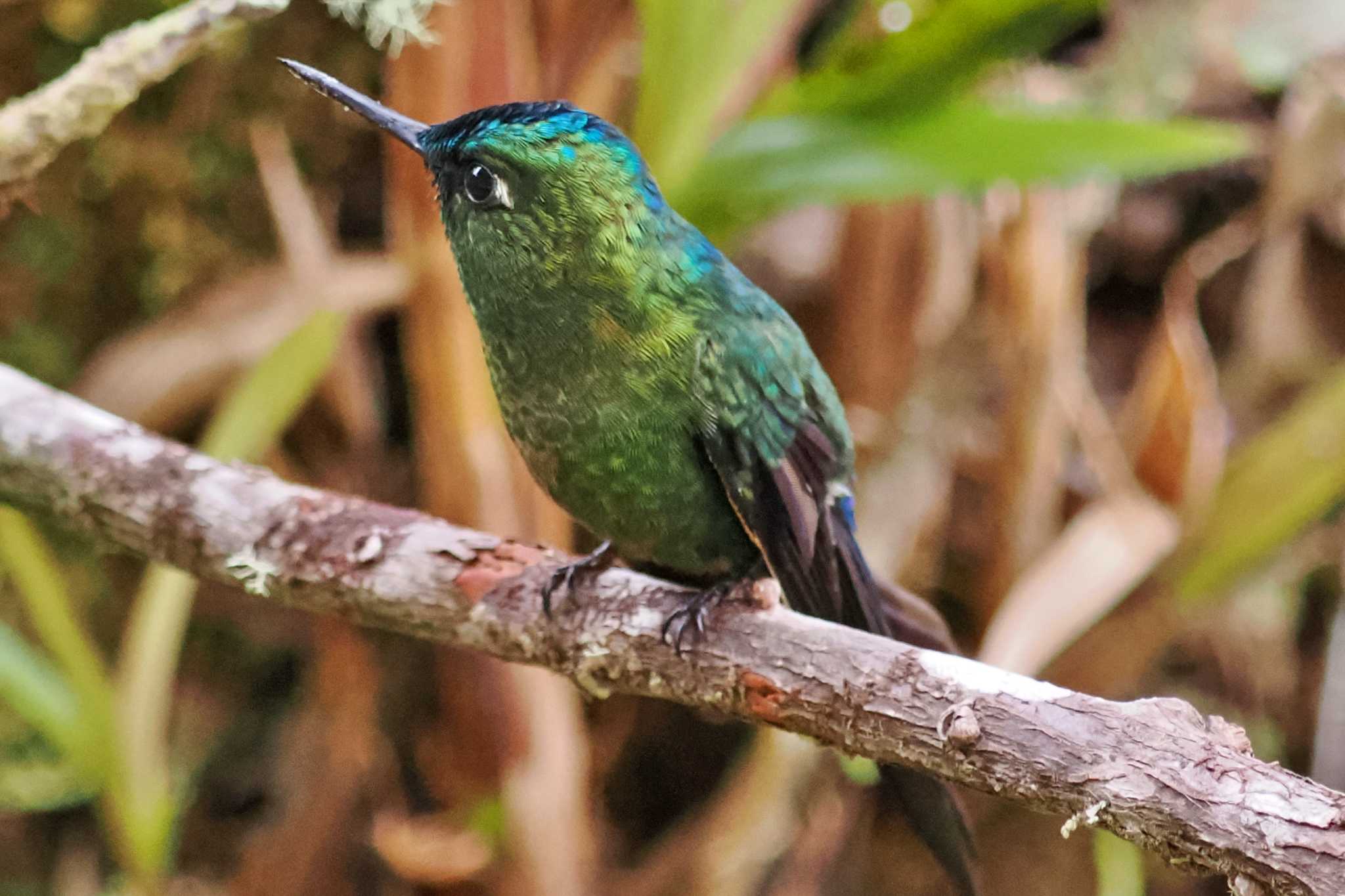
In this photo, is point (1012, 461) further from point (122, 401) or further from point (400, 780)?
point (122, 401)

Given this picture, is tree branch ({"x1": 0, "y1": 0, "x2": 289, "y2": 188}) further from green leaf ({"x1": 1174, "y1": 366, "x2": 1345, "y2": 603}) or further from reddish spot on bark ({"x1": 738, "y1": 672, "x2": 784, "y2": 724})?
green leaf ({"x1": 1174, "y1": 366, "x2": 1345, "y2": 603})

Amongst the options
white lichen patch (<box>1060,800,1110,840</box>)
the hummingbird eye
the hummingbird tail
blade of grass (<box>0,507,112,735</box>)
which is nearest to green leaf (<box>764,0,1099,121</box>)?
the hummingbird eye

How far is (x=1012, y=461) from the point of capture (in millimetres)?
2508

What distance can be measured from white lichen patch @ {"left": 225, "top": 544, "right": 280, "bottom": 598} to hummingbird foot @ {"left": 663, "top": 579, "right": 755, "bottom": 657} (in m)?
0.50

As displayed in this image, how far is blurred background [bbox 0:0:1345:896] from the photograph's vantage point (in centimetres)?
204

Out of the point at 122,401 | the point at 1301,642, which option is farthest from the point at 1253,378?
the point at 122,401

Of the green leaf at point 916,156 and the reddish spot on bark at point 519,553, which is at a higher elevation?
the green leaf at point 916,156

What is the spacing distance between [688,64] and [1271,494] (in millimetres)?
1497

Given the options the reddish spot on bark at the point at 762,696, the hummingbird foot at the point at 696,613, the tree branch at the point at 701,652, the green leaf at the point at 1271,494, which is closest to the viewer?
the tree branch at the point at 701,652

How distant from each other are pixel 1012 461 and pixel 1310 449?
23.3 inches

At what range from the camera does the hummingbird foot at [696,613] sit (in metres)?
1.29

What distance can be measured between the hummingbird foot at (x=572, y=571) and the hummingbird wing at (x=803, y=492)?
23 centimetres

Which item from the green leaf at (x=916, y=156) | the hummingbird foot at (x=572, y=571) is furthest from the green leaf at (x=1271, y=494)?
the hummingbird foot at (x=572, y=571)

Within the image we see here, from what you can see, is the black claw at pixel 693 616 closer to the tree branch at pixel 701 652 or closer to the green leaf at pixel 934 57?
the tree branch at pixel 701 652
